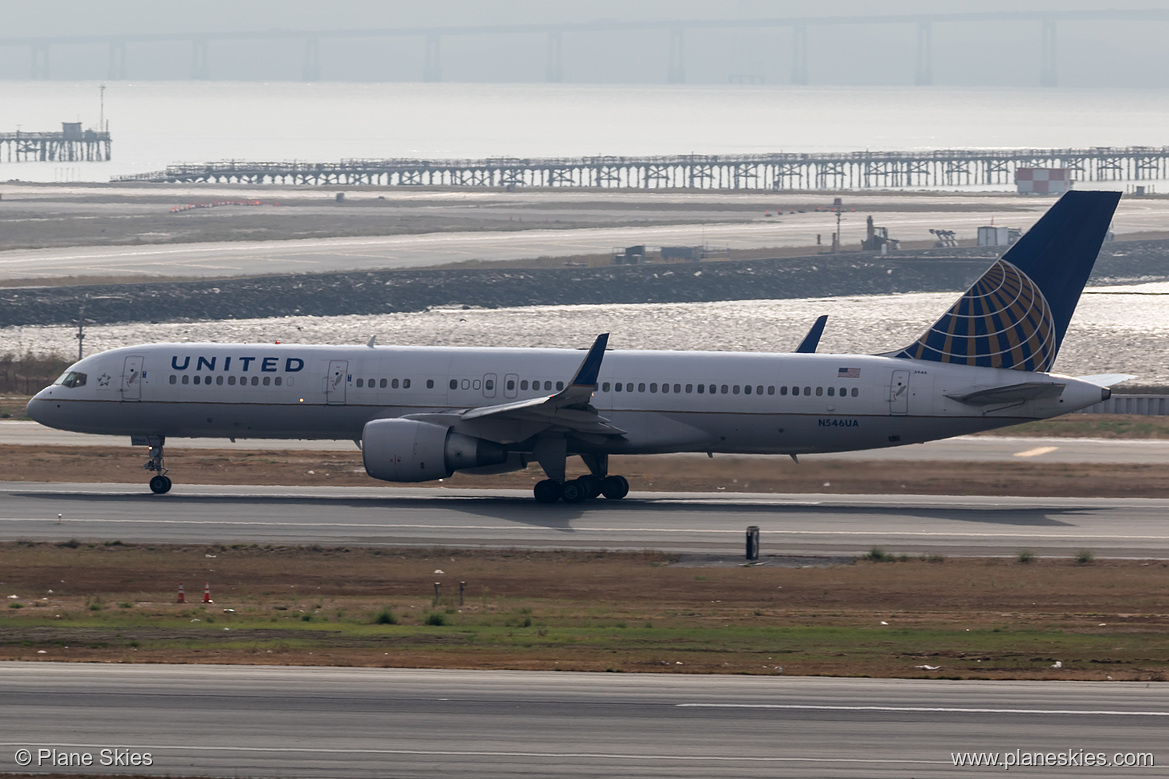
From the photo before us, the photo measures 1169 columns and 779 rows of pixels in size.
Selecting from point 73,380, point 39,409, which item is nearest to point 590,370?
point 73,380

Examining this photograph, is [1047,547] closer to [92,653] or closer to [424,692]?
[424,692]

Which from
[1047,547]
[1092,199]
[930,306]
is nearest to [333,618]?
[1047,547]

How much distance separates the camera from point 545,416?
152 feet

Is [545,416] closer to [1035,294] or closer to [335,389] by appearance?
[335,389]

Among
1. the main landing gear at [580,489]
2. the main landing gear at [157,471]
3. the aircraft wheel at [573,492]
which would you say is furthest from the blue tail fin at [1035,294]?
the main landing gear at [157,471]

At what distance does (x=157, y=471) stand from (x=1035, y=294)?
1122 inches

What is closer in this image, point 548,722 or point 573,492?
point 548,722

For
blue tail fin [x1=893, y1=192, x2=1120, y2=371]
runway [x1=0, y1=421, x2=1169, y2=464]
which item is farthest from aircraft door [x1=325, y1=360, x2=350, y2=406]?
blue tail fin [x1=893, y1=192, x2=1120, y2=371]

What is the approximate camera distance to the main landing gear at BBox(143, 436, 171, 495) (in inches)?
1930

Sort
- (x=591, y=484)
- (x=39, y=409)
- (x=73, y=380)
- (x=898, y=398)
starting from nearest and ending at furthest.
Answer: (x=898, y=398), (x=591, y=484), (x=73, y=380), (x=39, y=409)

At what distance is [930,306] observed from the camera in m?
131

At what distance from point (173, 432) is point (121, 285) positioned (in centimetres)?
7316

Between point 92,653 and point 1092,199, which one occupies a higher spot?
point 1092,199

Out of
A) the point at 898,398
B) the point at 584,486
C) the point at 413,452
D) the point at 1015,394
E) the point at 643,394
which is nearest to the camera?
the point at 1015,394
